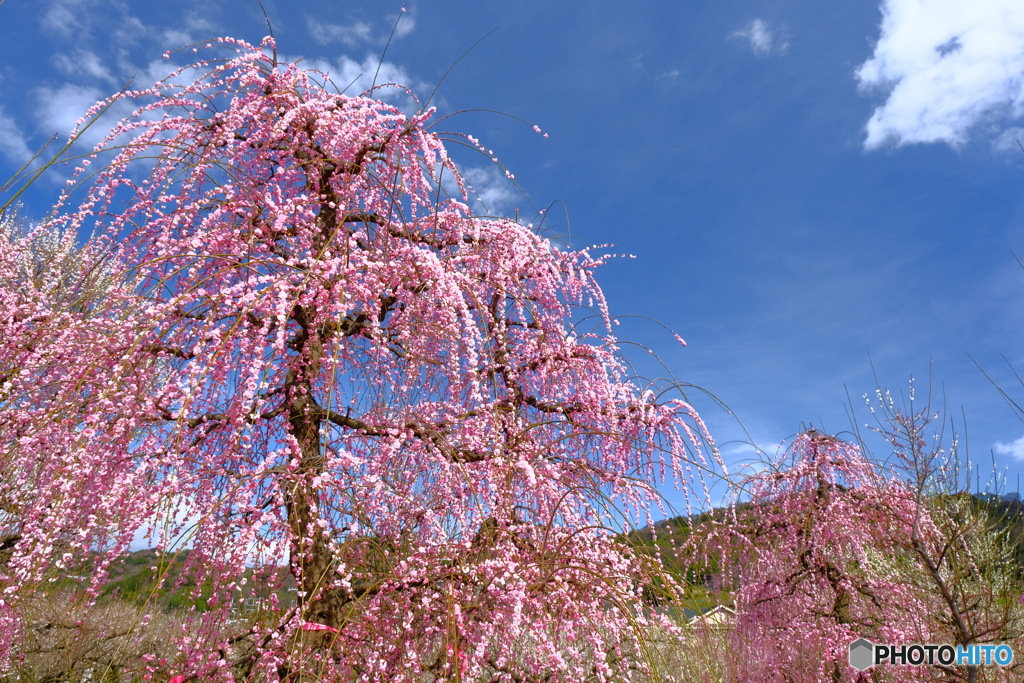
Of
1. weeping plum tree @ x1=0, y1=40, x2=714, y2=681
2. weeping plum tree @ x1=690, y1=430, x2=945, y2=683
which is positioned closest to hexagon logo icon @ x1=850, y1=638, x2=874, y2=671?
weeping plum tree @ x1=690, y1=430, x2=945, y2=683

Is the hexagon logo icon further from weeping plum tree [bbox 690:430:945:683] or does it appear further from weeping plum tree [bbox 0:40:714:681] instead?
weeping plum tree [bbox 0:40:714:681]

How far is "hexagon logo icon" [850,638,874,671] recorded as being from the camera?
19.4ft

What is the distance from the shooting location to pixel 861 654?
6.10m

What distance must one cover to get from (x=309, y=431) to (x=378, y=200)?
1.81 m

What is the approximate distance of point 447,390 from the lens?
14.8 feet

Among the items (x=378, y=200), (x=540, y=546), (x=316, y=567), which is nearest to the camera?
(x=540, y=546)

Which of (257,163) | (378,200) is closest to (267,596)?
(378,200)

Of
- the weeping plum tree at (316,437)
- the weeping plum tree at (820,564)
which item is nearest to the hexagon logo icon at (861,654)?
the weeping plum tree at (820,564)

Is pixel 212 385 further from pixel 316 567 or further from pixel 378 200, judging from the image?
pixel 378 200

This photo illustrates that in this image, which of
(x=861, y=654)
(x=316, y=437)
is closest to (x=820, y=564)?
(x=861, y=654)

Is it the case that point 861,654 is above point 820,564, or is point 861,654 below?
below

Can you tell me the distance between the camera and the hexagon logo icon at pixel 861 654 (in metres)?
5.92

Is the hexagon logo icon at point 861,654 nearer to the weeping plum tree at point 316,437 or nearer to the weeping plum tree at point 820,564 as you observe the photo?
the weeping plum tree at point 820,564

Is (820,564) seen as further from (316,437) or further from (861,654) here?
(316,437)
